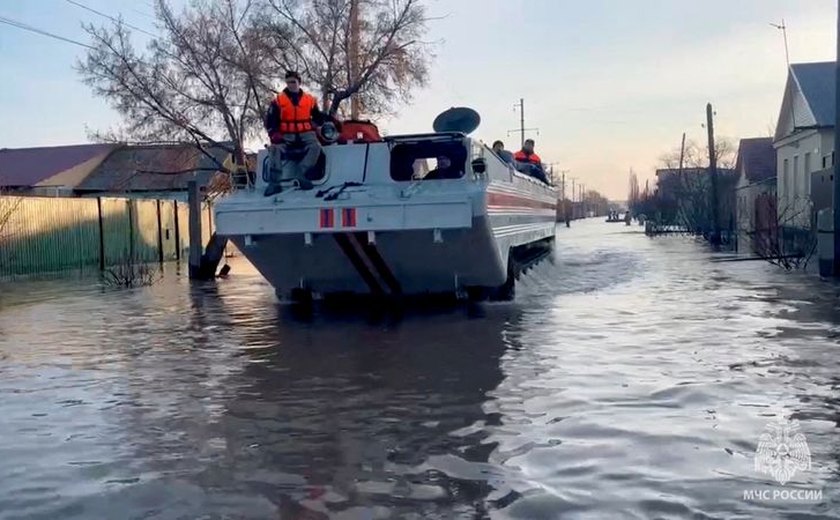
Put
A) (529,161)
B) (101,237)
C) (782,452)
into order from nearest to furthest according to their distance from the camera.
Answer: (782,452) → (529,161) → (101,237)

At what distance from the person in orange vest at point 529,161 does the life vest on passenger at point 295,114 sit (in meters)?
7.48

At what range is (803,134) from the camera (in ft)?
102

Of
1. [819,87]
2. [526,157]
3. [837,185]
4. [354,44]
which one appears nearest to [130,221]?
[354,44]

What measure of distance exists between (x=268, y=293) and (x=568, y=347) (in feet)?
26.6

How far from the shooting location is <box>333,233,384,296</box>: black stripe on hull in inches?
434

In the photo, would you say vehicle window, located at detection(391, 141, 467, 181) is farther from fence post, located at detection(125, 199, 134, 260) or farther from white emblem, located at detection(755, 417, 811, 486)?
fence post, located at detection(125, 199, 134, 260)

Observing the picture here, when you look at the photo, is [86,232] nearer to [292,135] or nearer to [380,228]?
[292,135]

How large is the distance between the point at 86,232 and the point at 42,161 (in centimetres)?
2658

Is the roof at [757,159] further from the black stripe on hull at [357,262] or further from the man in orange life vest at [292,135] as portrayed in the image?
the man in orange life vest at [292,135]

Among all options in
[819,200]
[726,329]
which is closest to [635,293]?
[726,329]

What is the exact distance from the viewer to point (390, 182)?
37.9 feet

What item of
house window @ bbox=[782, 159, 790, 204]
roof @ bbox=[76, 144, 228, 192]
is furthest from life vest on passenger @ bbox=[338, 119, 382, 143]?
house window @ bbox=[782, 159, 790, 204]

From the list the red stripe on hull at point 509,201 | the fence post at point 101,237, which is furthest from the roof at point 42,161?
the red stripe on hull at point 509,201

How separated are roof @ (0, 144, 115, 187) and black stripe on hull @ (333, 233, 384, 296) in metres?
36.8
